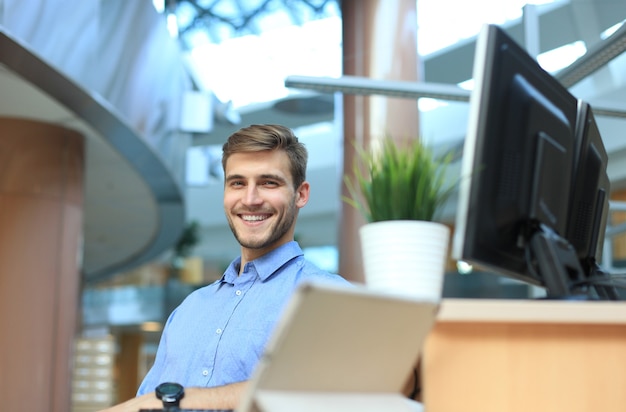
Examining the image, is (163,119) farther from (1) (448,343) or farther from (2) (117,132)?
(1) (448,343)

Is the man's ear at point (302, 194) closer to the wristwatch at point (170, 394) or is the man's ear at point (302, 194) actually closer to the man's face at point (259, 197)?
the man's face at point (259, 197)

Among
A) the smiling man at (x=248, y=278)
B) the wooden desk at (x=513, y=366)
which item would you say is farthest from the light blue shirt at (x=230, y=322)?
the wooden desk at (x=513, y=366)

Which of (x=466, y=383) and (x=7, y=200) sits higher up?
(x=7, y=200)

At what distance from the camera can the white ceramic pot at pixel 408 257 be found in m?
1.37

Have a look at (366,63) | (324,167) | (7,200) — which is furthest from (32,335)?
(324,167)

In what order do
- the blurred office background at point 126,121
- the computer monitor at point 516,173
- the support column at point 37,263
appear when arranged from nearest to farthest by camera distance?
the computer monitor at point 516,173, the blurred office background at point 126,121, the support column at point 37,263

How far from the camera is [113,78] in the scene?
612 centimetres

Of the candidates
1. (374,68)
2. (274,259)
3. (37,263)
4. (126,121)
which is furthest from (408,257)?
(37,263)

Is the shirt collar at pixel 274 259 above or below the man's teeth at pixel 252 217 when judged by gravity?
below

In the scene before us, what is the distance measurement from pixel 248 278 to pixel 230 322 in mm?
143

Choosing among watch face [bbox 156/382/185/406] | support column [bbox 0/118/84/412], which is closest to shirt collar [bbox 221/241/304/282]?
watch face [bbox 156/382/185/406]

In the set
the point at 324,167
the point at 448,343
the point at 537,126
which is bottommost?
the point at 448,343

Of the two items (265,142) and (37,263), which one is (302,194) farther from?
(37,263)

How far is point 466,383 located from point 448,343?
61 millimetres
